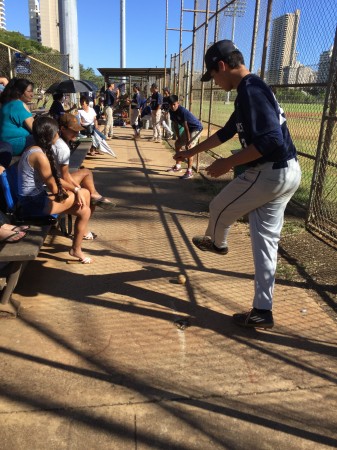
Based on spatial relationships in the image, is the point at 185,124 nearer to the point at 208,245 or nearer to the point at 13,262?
the point at 208,245

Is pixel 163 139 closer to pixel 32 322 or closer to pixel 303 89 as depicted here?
pixel 303 89

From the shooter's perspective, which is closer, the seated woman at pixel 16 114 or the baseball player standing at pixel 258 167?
the baseball player standing at pixel 258 167

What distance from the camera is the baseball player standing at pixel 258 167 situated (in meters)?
2.49

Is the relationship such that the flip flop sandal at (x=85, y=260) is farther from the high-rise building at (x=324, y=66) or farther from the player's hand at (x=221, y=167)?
the high-rise building at (x=324, y=66)

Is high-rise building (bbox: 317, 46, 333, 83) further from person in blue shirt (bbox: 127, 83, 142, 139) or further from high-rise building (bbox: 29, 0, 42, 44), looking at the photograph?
high-rise building (bbox: 29, 0, 42, 44)

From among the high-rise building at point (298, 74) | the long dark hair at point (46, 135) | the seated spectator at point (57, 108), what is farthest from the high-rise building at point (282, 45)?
the seated spectator at point (57, 108)

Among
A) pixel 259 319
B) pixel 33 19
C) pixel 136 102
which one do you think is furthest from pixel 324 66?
pixel 33 19

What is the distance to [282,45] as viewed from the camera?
215 inches

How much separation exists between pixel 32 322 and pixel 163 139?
43.8ft

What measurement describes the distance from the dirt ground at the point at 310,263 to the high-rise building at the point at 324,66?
187 cm

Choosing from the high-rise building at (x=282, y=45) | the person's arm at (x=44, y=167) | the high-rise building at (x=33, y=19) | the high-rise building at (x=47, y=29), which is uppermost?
the high-rise building at (x=33, y=19)

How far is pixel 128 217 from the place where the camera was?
Result: 5695 mm

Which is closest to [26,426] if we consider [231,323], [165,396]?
[165,396]

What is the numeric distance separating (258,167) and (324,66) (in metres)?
2.87
